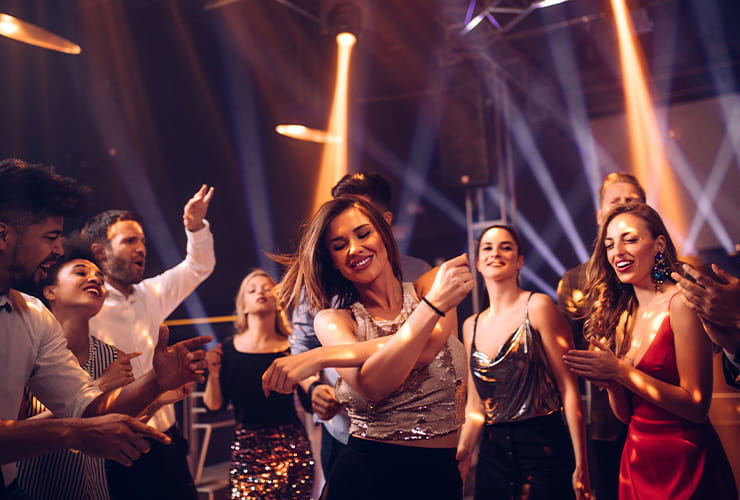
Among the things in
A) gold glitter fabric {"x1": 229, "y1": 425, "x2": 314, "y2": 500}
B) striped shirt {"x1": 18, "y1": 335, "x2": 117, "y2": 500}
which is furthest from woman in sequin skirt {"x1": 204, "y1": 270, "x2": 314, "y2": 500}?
striped shirt {"x1": 18, "y1": 335, "x2": 117, "y2": 500}

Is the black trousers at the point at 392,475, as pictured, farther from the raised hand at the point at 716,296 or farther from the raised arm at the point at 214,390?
the raised arm at the point at 214,390

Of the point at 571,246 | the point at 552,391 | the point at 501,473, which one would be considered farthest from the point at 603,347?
the point at 571,246

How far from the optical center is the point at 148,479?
2.68 metres

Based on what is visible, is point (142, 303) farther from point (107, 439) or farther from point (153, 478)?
point (107, 439)

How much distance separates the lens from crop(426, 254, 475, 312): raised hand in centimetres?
150

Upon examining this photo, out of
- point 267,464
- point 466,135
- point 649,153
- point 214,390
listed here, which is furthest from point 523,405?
point 649,153

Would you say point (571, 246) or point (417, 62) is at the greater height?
point (417, 62)

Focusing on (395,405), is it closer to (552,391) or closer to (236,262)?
(552,391)

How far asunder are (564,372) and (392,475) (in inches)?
44.6

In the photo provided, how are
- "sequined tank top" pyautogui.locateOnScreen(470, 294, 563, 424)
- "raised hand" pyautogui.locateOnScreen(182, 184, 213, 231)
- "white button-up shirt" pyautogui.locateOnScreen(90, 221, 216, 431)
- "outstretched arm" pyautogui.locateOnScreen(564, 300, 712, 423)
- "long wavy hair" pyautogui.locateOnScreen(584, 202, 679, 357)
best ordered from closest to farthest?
"outstretched arm" pyautogui.locateOnScreen(564, 300, 712, 423), "long wavy hair" pyautogui.locateOnScreen(584, 202, 679, 357), "sequined tank top" pyautogui.locateOnScreen(470, 294, 563, 424), "white button-up shirt" pyautogui.locateOnScreen(90, 221, 216, 431), "raised hand" pyautogui.locateOnScreen(182, 184, 213, 231)

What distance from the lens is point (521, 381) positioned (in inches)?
98.3

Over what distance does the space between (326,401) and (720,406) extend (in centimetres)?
169

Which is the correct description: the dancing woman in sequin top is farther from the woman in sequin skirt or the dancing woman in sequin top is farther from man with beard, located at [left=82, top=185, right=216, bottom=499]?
the woman in sequin skirt

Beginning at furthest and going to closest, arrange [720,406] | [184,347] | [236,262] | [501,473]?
[236,262] → [720,406] → [501,473] → [184,347]
